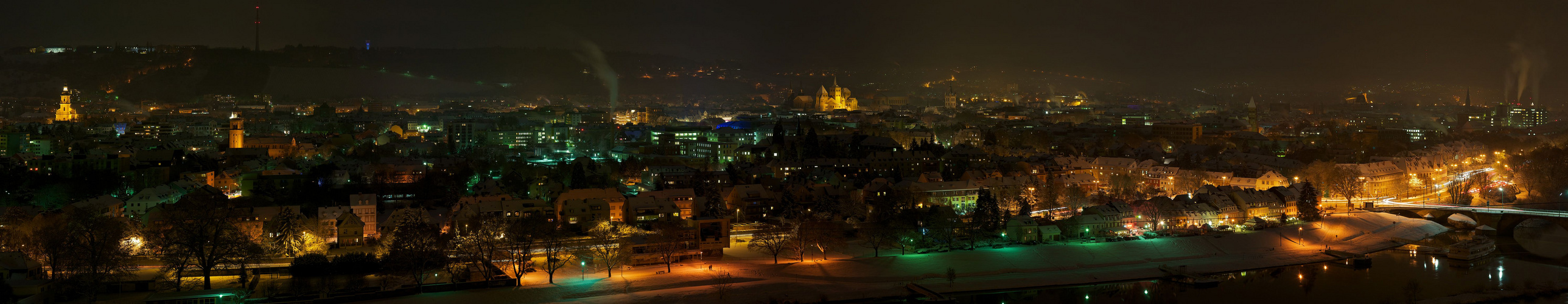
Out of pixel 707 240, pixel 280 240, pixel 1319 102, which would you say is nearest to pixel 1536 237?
pixel 707 240

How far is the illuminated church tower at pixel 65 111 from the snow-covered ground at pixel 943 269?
2401 centimetres

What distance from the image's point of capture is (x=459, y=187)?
18.8 m

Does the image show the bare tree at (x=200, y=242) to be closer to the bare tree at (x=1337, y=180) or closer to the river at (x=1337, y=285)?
the river at (x=1337, y=285)

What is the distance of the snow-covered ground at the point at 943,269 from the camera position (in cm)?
1259

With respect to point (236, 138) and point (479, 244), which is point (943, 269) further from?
point (236, 138)

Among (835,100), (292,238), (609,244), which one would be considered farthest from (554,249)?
(835,100)

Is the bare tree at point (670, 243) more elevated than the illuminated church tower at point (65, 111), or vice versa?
the illuminated church tower at point (65, 111)

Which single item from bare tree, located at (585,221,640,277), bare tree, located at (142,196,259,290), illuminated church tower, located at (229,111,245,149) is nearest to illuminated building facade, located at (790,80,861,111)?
illuminated church tower, located at (229,111,245,149)

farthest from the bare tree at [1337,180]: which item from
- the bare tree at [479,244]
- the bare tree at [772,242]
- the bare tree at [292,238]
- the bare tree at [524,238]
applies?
the bare tree at [292,238]

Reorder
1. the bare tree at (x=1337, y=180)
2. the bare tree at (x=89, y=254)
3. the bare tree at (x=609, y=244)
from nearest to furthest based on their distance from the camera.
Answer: the bare tree at (x=89, y=254) < the bare tree at (x=609, y=244) < the bare tree at (x=1337, y=180)

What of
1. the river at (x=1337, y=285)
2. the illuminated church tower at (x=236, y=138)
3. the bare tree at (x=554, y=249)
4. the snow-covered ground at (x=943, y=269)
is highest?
the illuminated church tower at (x=236, y=138)

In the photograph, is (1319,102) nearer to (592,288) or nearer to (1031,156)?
(1031,156)

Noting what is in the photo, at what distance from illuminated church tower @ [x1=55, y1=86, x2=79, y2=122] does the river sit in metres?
28.5

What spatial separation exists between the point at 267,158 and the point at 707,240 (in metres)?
11.8
